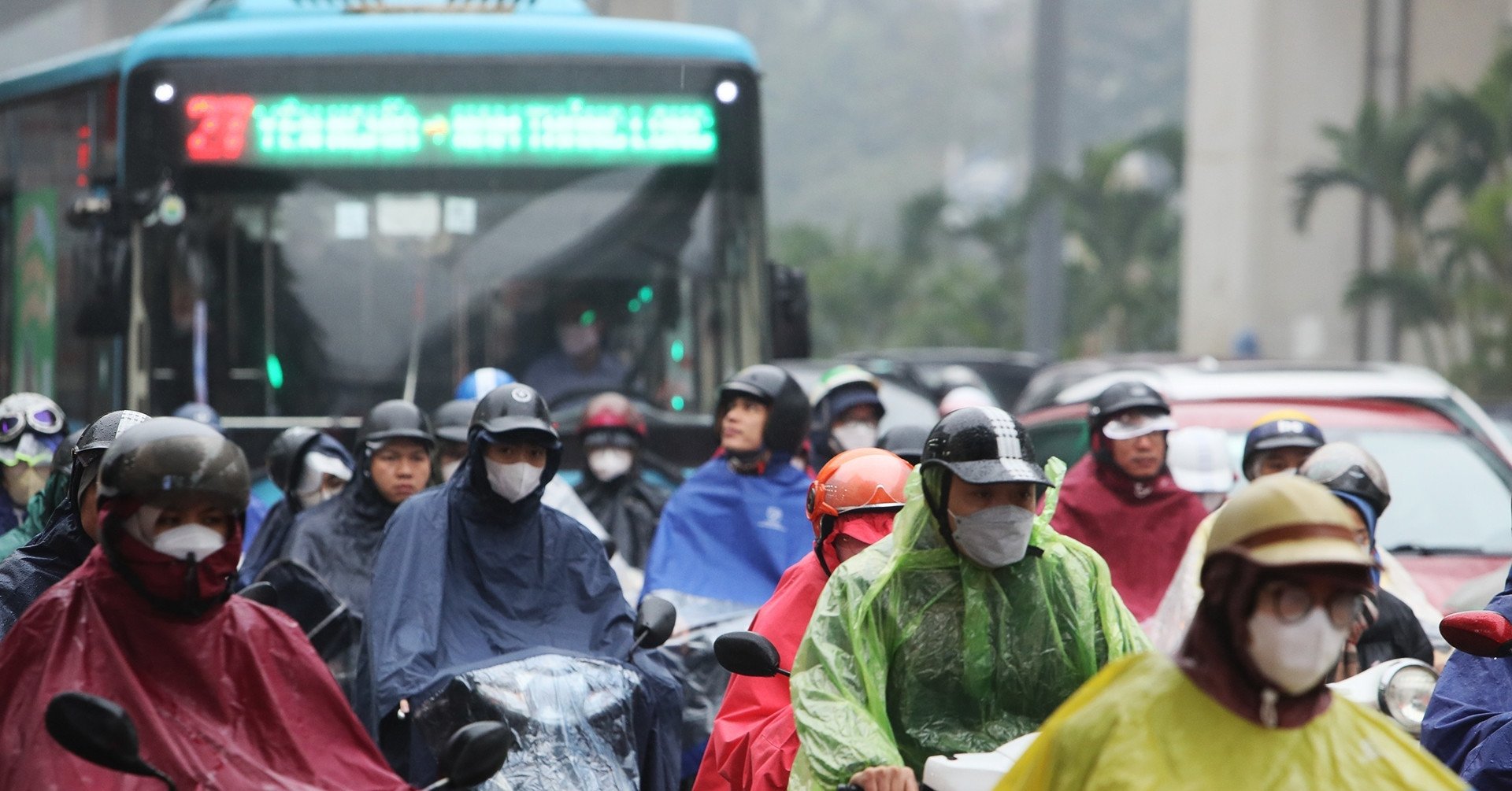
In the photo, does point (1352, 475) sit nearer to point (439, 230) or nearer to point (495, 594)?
point (495, 594)

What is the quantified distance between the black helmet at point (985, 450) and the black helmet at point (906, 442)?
3265 millimetres

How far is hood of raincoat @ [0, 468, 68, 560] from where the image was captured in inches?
240

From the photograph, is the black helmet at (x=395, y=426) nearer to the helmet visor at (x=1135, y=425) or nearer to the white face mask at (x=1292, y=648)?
the helmet visor at (x=1135, y=425)

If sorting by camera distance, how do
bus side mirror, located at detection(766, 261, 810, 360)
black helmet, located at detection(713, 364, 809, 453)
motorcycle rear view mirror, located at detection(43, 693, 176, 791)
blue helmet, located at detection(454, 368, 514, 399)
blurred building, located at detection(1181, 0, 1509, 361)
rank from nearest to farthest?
motorcycle rear view mirror, located at detection(43, 693, 176, 791) → black helmet, located at detection(713, 364, 809, 453) → blue helmet, located at detection(454, 368, 514, 399) → bus side mirror, located at detection(766, 261, 810, 360) → blurred building, located at detection(1181, 0, 1509, 361)

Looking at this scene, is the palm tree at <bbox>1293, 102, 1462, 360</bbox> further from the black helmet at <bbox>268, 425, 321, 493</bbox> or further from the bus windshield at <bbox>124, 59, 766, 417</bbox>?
the black helmet at <bbox>268, 425, 321, 493</bbox>

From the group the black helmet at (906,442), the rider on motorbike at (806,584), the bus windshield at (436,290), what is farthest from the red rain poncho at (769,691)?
the bus windshield at (436,290)

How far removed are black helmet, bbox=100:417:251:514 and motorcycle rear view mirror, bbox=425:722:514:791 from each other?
22.9 inches

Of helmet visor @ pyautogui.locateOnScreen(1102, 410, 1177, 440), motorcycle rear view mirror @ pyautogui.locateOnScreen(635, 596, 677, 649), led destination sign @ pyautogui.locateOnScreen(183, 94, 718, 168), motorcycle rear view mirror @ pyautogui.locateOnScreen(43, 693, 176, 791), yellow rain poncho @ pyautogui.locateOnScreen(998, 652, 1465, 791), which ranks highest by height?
led destination sign @ pyautogui.locateOnScreen(183, 94, 718, 168)

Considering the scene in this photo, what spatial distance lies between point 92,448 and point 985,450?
2314mm

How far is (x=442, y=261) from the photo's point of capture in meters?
9.95

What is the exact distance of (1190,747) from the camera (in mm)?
3154

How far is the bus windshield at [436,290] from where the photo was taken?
385 inches

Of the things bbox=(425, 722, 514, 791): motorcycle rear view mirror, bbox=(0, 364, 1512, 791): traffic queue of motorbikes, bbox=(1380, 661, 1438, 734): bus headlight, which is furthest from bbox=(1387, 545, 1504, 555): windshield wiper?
bbox=(425, 722, 514, 791): motorcycle rear view mirror

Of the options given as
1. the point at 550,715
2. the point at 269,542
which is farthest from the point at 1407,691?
the point at 269,542
